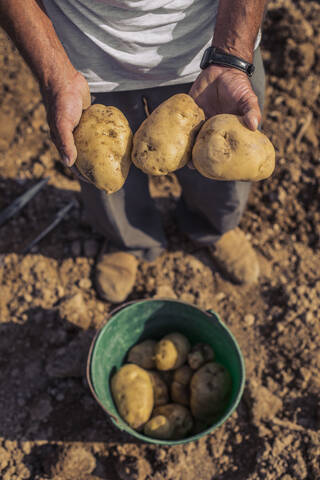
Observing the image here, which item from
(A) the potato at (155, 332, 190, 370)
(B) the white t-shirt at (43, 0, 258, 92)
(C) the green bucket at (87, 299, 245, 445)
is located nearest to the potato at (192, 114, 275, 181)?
(B) the white t-shirt at (43, 0, 258, 92)

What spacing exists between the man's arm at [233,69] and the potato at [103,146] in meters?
0.35

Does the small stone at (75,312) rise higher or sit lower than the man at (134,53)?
lower

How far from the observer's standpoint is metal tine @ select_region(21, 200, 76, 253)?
2.70 metres

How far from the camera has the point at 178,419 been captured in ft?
6.46

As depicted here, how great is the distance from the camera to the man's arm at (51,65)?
155cm

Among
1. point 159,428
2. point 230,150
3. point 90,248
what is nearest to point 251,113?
point 230,150

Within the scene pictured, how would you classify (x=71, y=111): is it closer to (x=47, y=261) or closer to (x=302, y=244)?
(x=47, y=261)

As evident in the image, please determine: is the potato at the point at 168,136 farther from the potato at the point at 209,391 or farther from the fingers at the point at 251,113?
the potato at the point at 209,391

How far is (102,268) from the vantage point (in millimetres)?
2627

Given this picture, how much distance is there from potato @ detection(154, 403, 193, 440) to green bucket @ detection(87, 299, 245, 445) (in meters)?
0.13

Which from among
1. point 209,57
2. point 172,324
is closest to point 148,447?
point 172,324

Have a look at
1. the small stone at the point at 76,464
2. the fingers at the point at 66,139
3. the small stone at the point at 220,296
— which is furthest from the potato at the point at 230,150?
the small stone at the point at 76,464

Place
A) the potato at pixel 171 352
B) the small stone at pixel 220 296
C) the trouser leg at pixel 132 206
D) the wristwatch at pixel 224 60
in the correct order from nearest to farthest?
the wristwatch at pixel 224 60, the trouser leg at pixel 132 206, the potato at pixel 171 352, the small stone at pixel 220 296

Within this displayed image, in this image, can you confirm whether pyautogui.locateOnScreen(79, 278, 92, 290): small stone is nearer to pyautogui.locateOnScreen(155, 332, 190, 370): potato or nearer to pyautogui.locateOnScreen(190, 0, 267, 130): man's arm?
pyautogui.locateOnScreen(155, 332, 190, 370): potato
